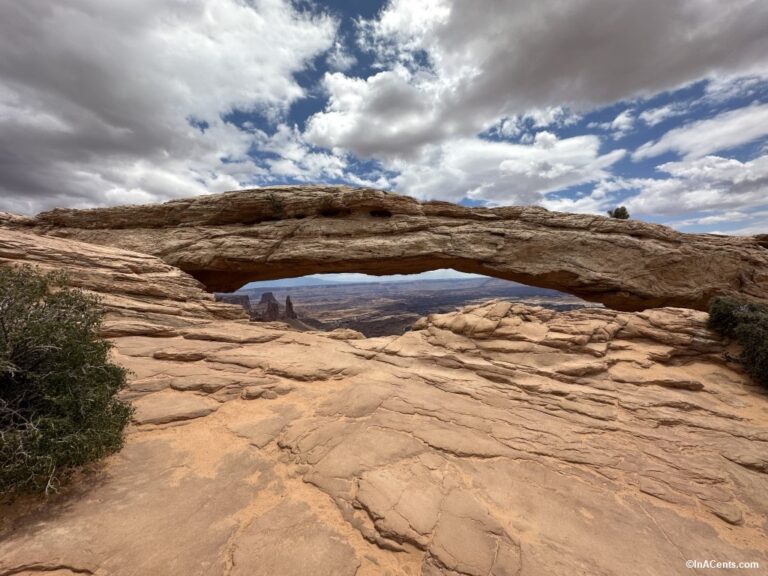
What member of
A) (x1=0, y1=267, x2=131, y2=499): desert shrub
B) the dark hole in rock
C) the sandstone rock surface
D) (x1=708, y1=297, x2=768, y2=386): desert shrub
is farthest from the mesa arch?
(x1=0, y1=267, x2=131, y2=499): desert shrub

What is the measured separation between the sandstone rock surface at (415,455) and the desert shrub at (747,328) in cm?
83

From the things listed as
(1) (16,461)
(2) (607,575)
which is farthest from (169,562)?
(2) (607,575)

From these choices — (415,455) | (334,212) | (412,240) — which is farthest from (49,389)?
(334,212)

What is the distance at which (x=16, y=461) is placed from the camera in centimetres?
558

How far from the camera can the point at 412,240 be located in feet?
96.9

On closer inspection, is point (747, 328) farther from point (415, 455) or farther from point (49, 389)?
point (49, 389)

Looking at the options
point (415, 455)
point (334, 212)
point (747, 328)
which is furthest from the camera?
point (334, 212)

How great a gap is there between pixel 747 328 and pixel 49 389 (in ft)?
90.3

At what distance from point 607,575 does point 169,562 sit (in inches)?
310

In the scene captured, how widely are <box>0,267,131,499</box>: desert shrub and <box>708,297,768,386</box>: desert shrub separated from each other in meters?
25.1

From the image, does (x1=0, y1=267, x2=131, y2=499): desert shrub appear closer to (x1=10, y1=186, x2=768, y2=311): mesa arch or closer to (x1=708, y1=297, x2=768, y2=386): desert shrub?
(x1=10, y1=186, x2=768, y2=311): mesa arch

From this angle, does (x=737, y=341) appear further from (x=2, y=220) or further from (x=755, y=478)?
(x=2, y=220)

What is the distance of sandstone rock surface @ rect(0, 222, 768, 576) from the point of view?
18.7 feet

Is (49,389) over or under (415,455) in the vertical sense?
over
